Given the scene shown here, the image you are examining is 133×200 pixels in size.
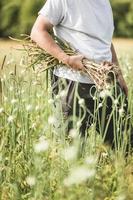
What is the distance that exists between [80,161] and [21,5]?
12594mm

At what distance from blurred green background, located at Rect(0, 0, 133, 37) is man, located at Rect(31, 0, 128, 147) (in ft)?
37.4

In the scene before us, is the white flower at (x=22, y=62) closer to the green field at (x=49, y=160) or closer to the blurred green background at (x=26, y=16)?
the green field at (x=49, y=160)

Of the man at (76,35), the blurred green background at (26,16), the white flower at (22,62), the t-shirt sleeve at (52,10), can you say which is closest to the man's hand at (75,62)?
the man at (76,35)

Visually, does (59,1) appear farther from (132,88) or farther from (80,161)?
(132,88)

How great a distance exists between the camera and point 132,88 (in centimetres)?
526

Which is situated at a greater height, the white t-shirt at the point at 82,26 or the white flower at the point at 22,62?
the white t-shirt at the point at 82,26

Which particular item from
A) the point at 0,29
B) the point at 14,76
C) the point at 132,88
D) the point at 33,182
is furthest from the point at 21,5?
the point at 33,182

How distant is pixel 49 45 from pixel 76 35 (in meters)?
0.17

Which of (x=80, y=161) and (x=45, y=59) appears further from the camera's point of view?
(x=45, y=59)

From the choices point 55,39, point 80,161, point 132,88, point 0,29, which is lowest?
point 0,29

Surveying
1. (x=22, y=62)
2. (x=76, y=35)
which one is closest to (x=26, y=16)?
(x=22, y=62)

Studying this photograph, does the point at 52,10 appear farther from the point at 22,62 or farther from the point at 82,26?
the point at 22,62

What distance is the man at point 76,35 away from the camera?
4.02 metres

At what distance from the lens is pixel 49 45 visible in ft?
13.2
